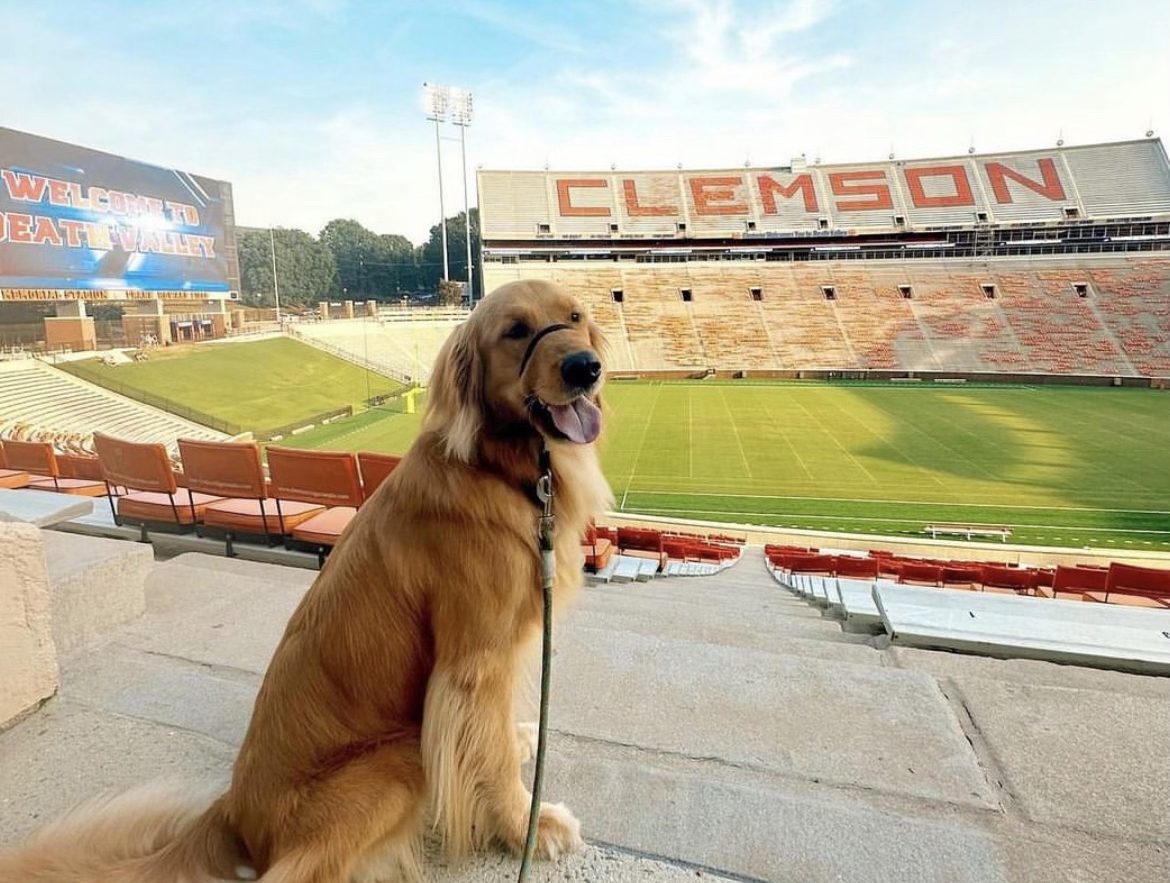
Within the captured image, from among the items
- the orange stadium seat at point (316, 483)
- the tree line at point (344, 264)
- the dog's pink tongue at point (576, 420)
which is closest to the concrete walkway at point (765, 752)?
the dog's pink tongue at point (576, 420)

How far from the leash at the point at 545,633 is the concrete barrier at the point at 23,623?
5.86 ft

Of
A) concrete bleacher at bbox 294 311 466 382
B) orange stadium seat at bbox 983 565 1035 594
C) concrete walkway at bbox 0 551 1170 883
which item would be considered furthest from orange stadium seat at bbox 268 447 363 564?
concrete bleacher at bbox 294 311 466 382

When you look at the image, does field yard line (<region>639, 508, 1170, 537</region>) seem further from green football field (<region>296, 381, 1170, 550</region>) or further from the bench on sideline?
the bench on sideline

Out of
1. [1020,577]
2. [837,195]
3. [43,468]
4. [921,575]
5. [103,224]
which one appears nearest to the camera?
[43,468]

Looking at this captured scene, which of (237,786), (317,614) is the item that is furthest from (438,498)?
(237,786)

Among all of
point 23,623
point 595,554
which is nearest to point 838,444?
point 595,554

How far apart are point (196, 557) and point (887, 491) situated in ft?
49.1

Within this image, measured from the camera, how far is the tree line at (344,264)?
72875 mm

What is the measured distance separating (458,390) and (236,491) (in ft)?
13.5

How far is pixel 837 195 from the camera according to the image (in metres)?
47.9

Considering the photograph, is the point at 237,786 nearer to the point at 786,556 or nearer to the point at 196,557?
the point at 196,557

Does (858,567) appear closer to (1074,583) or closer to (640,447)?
(1074,583)

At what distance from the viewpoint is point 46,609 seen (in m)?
2.19

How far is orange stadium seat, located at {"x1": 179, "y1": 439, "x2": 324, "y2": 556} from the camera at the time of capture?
4941mm
